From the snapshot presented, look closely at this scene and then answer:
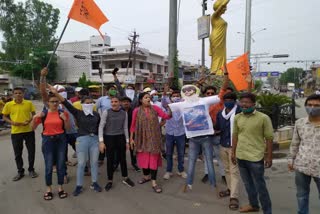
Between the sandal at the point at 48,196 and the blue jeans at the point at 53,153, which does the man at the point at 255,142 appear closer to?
the blue jeans at the point at 53,153

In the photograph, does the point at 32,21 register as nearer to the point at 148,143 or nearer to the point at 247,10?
the point at 247,10

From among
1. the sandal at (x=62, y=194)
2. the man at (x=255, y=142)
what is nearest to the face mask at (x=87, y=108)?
the sandal at (x=62, y=194)

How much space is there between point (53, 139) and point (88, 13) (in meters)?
2.43

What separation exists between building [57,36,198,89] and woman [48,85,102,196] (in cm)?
3810

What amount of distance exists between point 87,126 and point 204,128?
191 cm

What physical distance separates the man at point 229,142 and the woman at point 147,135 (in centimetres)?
95

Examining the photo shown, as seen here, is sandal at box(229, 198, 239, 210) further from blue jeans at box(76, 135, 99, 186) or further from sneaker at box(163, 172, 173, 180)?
blue jeans at box(76, 135, 99, 186)

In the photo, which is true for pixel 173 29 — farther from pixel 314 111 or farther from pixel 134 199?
pixel 314 111

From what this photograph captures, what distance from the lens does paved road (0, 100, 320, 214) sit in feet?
13.0

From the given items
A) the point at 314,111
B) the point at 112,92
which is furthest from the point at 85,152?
the point at 314,111

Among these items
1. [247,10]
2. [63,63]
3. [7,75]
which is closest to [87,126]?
[247,10]

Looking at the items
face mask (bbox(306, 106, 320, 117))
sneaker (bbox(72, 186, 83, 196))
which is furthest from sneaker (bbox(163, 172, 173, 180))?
face mask (bbox(306, 106, 320, 117))

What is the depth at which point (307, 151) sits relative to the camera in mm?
3074

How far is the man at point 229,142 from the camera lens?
13.1ft
